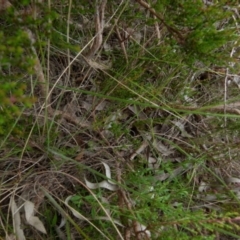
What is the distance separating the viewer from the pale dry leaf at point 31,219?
1.04 m

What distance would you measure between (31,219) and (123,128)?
0.35 meters

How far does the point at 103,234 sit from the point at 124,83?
0.38m

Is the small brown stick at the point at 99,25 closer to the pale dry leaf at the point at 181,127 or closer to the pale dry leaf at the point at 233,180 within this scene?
the pale dry leaf at the point at 181,127

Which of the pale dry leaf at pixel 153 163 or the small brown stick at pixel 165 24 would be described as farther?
the pale dry leaf at pixel 153 163

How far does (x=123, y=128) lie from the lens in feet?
4.02

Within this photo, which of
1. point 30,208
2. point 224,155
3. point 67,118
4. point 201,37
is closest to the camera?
point 201,37

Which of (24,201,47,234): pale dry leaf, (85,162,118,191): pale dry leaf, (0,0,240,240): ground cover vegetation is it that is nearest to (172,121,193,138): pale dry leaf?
(0,0,240,240): ground cover vegetation

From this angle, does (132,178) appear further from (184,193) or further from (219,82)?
(219,82)

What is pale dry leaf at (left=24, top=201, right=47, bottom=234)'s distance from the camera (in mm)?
1038

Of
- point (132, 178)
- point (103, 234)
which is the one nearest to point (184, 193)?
point (132, 178)

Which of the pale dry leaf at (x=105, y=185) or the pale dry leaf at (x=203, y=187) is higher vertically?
the pale dry leaf at (x=105, y=185)

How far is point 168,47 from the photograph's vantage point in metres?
1.13

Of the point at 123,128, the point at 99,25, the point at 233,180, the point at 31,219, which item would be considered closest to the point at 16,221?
the point at 31,219

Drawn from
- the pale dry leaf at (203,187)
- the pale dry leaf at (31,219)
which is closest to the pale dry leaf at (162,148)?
the pale dry leaf at (203,187)
